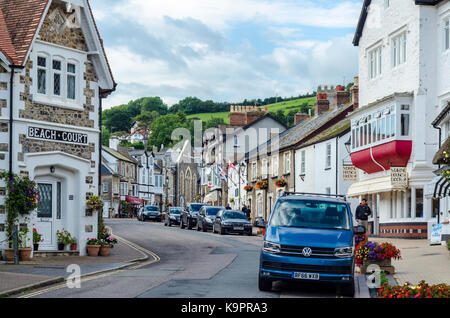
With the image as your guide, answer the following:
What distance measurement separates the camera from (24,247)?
75.7 feet

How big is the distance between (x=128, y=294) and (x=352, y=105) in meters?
38.3

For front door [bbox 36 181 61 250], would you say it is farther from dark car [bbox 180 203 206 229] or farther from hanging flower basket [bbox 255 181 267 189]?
hanging flower basket [bbox 255 181 267 189]

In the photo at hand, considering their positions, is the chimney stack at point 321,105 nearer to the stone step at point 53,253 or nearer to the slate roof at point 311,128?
the slate roof at point 311,128

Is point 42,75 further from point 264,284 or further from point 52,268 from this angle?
point 264,284

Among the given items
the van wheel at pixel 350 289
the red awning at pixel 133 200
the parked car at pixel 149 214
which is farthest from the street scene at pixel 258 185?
the red awning at pixel 133 200

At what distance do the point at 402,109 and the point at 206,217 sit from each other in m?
15.6

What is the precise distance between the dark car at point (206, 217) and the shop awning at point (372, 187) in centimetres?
867

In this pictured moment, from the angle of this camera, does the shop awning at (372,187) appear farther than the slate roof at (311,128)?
No

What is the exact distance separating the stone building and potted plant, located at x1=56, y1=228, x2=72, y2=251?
202 mm

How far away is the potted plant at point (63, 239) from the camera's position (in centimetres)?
2520

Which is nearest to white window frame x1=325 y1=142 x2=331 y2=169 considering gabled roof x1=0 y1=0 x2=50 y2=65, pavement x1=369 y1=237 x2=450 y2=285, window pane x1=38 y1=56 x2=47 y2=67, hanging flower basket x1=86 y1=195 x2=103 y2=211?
pavement x1=369 y1=237 x2=450 y2=285

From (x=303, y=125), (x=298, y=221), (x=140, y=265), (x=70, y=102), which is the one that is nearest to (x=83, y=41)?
(x=70, y=102)

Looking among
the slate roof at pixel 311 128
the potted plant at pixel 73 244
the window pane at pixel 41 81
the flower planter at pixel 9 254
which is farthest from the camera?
the slate roof at pixel 311 128

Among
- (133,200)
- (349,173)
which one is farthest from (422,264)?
(133,200)
